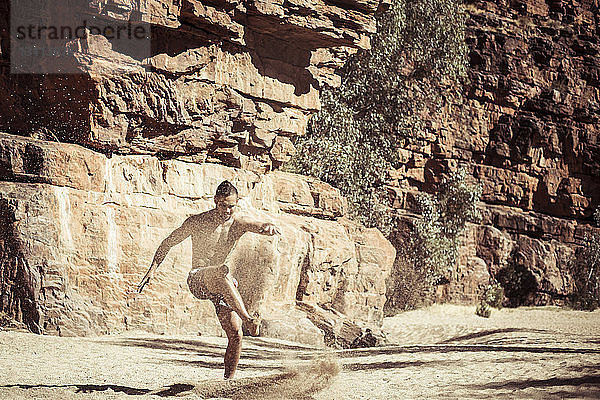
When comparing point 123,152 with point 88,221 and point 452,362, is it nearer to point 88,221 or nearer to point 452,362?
point 88,221

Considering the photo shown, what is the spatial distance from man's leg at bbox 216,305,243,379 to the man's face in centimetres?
85

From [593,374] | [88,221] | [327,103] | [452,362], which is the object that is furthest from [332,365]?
[327,103]

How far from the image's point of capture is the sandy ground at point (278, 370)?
5.87 m

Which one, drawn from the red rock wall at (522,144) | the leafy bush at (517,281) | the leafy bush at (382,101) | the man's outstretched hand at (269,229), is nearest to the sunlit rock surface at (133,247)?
the man's outstretched hand at (269,229)

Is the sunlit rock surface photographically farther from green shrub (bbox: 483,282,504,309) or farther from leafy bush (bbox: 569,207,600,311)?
leafy bush (bbox: 569,207,600,311)

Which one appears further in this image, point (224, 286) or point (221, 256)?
point (221, 256)

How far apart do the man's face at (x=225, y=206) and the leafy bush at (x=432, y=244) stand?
11939mm

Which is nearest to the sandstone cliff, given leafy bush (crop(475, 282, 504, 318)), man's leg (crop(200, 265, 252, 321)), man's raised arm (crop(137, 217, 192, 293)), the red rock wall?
man's raised arm (crop(137, 217, 192, 293))

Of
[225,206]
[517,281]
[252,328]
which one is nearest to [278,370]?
[225,206]

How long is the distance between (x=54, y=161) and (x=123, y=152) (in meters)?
1.40

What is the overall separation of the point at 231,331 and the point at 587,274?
64.1 ft

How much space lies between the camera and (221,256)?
20.5 feet

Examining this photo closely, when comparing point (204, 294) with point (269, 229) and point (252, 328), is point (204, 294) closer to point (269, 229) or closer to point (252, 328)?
point (269, 229)

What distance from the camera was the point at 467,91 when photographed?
22.8 metres
